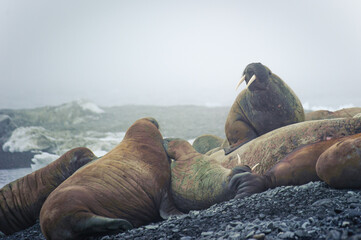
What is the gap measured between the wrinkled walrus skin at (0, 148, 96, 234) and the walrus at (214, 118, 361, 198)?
189 centimetres

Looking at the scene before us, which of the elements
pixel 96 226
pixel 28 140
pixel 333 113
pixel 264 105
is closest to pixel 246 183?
pixel 96 226

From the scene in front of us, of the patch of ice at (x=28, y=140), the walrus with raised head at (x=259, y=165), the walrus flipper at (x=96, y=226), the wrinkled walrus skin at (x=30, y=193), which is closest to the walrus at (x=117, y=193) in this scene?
the walrus flipper at (x=96, y=226)

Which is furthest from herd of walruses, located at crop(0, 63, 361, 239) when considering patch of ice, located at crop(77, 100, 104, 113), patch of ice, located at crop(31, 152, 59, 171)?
patch of ice, located at crop(77, 100, 104, 113)

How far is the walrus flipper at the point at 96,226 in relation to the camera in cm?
262

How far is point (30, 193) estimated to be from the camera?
156 inches

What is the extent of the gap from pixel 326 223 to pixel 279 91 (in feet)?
8.65

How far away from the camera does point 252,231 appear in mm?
2004

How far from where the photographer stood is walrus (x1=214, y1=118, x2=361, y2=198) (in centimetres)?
302

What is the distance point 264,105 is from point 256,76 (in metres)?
0.38

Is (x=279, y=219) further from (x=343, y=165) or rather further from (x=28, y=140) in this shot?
(x=28, y=140)

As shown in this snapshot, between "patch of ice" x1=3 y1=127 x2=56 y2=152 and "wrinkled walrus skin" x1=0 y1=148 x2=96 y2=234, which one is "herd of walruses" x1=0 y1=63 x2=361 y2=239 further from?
"patch of ice" x1=3 y1=127 x2=56 y2=152

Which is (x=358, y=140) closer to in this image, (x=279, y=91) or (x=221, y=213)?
(x=221, y=213)

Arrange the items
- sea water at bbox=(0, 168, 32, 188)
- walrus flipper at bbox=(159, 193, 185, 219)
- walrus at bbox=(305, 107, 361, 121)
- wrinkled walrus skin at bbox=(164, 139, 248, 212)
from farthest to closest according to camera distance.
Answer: sea water at bbox=(0, 168, 32, 188)
walrus at bbox=(305, 107, 361, 121)
walrus flipper at bbox=(159, 193, 185, 219)
wrinkled walrus skin at bbox=(164, 139, 248, 212)

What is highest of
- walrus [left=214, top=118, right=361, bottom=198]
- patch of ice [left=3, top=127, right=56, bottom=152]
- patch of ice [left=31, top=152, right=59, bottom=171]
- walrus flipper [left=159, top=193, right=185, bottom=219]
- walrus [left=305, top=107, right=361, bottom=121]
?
walrus [left=305, top=107, right=361, bottom=121]
